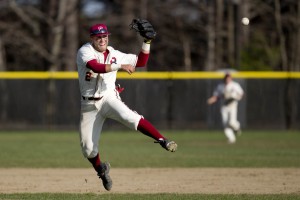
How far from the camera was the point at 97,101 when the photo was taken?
9.58 metres

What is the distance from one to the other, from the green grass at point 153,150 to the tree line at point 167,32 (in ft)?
24.1

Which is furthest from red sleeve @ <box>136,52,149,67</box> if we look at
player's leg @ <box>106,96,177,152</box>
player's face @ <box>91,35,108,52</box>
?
player's leg @ <box>106,96,177,152</box>

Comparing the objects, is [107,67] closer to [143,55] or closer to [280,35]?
[143,55]

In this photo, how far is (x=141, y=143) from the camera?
20453 mm

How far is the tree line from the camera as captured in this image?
32.9 meters

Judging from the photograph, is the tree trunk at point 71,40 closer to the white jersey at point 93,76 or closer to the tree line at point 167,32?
the tree line at point 167,32

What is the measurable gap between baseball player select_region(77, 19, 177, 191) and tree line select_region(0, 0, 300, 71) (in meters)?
19.3

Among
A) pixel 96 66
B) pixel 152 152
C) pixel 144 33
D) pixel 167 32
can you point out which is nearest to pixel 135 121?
pixel 96 66

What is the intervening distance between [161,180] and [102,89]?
8.13 feet

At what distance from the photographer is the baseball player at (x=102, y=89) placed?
9.38 meters

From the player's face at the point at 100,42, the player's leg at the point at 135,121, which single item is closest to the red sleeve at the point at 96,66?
the player's face at the point at 100,42

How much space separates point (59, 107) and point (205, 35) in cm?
1691

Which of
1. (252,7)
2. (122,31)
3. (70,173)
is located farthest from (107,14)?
(70,173)

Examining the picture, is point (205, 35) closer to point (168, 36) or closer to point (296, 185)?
point (168, 36)
